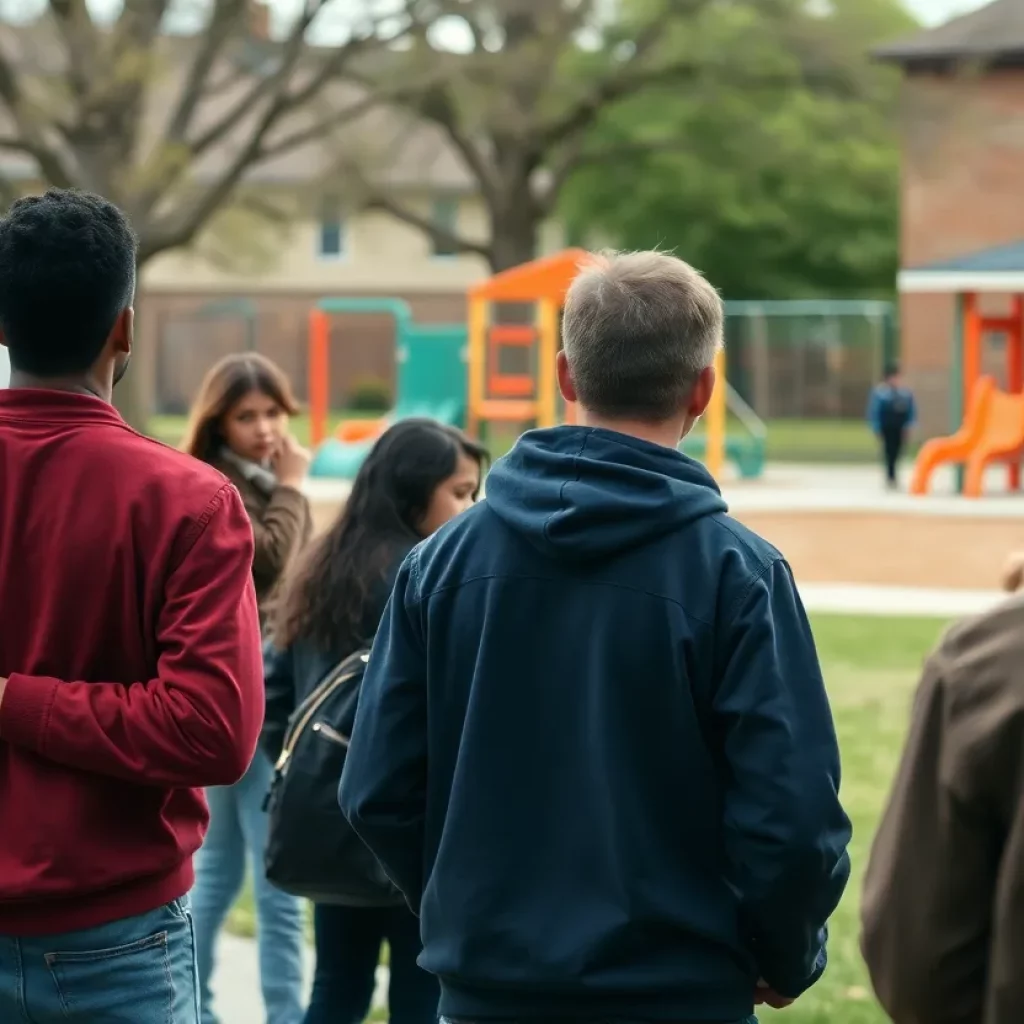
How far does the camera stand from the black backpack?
373 centimetres

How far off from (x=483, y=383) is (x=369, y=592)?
22.6 meters

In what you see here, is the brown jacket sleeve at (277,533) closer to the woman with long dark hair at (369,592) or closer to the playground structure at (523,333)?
the woman with long dark hair at (369,592)

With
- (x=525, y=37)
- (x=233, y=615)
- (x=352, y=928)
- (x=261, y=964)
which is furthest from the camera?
(x=525, y=37)

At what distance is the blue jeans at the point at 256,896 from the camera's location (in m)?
4.75

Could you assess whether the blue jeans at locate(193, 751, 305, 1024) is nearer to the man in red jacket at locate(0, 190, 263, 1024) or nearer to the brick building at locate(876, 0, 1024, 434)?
the man in red jacket at locate(0, 190, 263, 1024)

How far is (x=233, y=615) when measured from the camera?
2.52m

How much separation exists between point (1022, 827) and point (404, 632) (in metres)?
1.01

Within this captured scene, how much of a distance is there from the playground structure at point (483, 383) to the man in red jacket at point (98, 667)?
63.5 ft

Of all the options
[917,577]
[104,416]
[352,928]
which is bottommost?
[917,577]

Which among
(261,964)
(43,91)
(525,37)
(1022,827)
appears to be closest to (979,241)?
(525,37)

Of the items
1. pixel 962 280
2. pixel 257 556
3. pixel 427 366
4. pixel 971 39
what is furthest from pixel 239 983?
pixel 971 39

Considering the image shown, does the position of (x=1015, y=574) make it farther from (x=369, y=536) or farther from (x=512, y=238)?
(x=512, y=238)

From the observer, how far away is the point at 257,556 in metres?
4.80

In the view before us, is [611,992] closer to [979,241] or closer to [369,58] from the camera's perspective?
[369,58]
